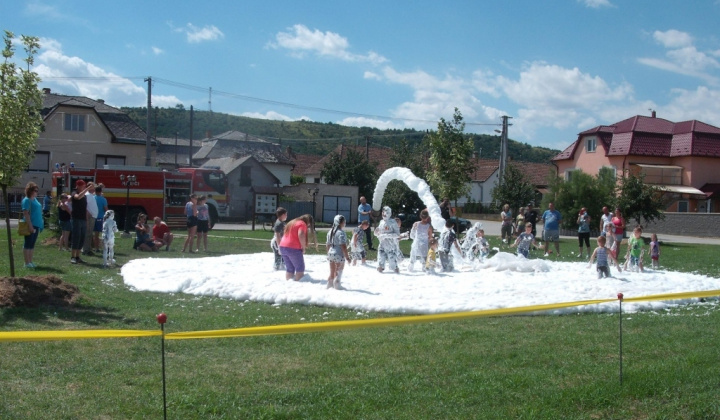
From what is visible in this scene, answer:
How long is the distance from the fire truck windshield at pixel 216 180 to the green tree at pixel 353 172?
73.5 feet

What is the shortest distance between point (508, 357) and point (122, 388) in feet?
13.2

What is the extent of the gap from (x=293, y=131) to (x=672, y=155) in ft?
290

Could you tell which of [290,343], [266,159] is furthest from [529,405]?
[266,159]

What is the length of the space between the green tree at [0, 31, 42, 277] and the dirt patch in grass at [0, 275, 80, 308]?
1.49 metres

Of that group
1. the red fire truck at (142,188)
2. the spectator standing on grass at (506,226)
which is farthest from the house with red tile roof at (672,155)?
the red fire truck at (142,188)

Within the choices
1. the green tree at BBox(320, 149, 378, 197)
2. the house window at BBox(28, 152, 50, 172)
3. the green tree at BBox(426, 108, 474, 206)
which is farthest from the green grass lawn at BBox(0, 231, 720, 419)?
the green tree at BBox(320, 149, 378, 197)

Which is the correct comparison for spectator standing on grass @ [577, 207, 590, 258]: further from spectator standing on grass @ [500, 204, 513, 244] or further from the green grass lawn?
the green grass lawn

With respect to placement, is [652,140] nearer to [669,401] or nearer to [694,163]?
[694,163]

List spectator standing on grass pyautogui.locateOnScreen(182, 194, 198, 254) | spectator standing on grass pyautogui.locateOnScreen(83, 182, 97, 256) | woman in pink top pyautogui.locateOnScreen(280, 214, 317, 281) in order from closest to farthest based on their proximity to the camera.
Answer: woman in pink top pyautogui.locateOnScreen(280, 214, 317, 281), spectator standing on grass pyautogui.locateOnScreen(83, 182, 97, 256), spectator standing on grass pyautogui.locateOnScreen(182, 194, 198, 254)

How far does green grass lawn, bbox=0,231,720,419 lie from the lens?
5742 mm

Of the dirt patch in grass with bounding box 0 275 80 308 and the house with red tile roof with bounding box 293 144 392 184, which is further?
the house with red tile roof with bounding box 293 144 392 184

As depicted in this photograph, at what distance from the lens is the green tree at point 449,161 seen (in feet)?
104

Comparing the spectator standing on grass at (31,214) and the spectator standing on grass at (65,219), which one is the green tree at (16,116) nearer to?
the spectator standing on grass at (31,214)

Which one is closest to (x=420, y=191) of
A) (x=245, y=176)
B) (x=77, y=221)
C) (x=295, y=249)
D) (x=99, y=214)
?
(x=295, y=249)
